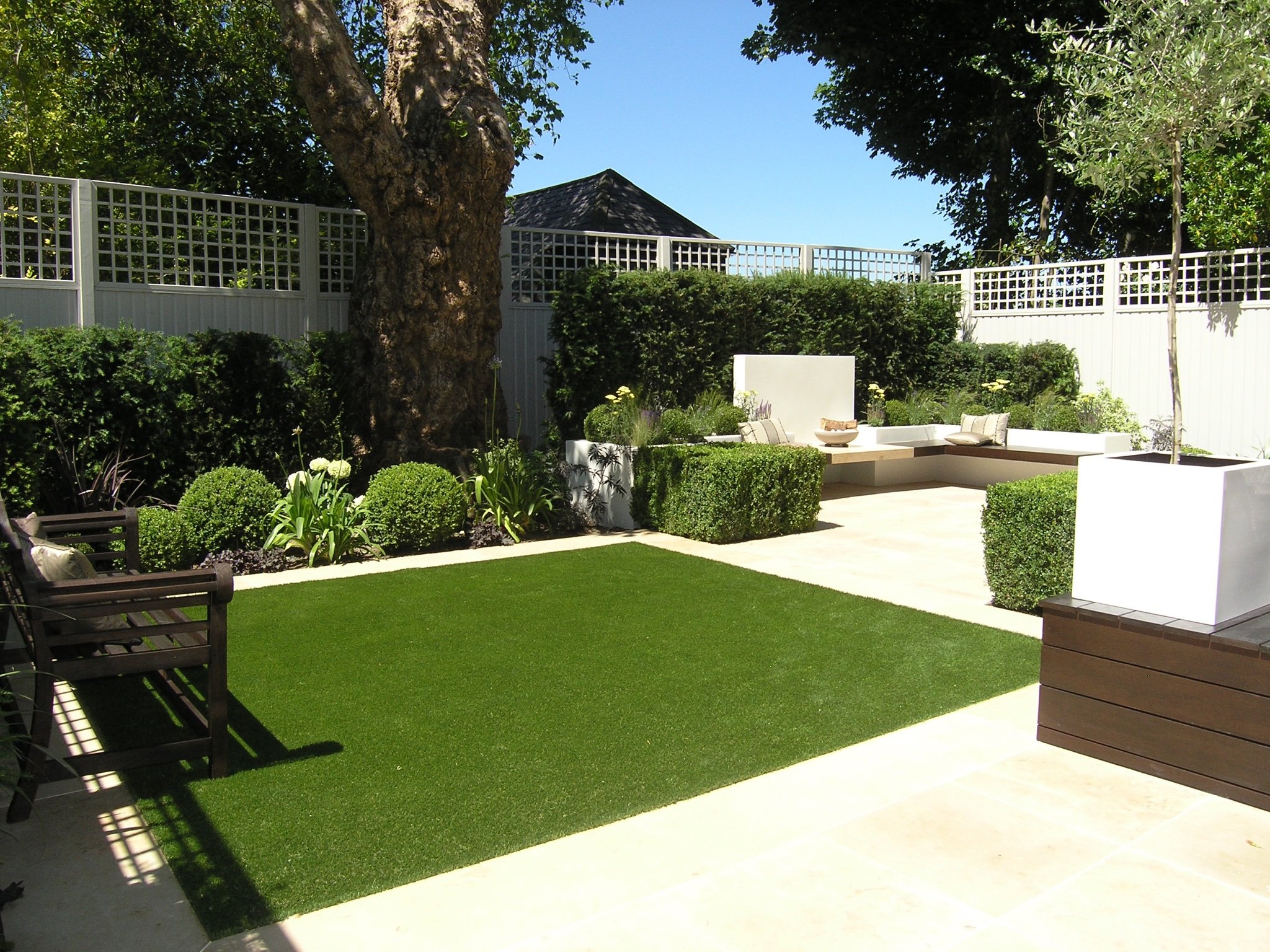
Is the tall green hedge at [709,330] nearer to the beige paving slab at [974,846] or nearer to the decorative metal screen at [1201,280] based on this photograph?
the decorative metal screen at [1201,280]

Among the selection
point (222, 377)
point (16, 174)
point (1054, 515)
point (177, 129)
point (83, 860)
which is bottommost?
point (83, 860)

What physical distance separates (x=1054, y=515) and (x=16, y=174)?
8.50 m

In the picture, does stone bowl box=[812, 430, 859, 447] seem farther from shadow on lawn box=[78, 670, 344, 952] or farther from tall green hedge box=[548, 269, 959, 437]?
shadow on lawn box=[78, 670, 344, 952]

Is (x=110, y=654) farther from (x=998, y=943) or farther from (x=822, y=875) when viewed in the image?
(x=998, y=943)

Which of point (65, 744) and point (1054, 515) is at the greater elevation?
point (1054, 515)

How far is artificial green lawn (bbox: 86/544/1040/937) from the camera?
3414 millimetres

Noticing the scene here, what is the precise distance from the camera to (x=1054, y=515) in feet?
20.7

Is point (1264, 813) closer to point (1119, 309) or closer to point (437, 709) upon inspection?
point (437, 709)

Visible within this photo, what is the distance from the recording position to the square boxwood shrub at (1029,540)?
6.32 metres

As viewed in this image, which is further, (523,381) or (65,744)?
(523,381)

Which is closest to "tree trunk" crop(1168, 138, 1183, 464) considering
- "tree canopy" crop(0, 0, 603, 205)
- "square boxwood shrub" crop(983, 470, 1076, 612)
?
"square boxwood shrub" crop(983, 470, 1076, 612)

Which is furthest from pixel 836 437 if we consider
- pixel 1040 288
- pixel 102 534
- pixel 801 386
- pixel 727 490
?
pixel 102 534

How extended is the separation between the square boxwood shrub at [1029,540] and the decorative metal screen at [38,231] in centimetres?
796

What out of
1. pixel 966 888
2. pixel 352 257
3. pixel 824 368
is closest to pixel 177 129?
pixel 352 257
